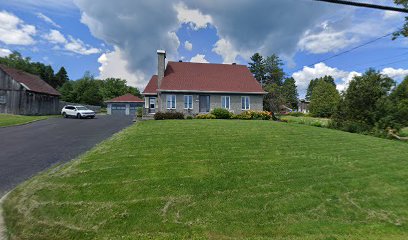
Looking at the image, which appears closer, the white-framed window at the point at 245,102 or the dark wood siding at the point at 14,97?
the white-framed window at the point at 245,102

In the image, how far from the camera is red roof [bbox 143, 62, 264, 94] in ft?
92.2

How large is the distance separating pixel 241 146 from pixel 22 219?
7.54 metres

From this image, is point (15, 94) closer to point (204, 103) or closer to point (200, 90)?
point (200, 90)

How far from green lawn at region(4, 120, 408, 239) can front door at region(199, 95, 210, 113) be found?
745 inches

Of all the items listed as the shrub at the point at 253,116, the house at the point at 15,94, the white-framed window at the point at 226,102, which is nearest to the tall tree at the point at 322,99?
the shrub at the point at 253,116

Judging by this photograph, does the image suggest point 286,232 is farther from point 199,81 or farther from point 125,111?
point 125,111

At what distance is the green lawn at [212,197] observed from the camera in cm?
447

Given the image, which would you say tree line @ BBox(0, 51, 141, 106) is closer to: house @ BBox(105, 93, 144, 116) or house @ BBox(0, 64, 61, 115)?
house @ BBox(105, 93, 144, 116)

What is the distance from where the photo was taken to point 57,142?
12242mm

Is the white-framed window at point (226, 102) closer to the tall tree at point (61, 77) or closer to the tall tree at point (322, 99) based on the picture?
the tall tree at point (322, 99)

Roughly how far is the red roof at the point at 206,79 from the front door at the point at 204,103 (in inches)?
32.9

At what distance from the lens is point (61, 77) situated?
280ft

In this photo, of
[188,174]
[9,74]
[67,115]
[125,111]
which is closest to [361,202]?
[188,174]

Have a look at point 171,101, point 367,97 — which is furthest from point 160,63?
point 367,97
